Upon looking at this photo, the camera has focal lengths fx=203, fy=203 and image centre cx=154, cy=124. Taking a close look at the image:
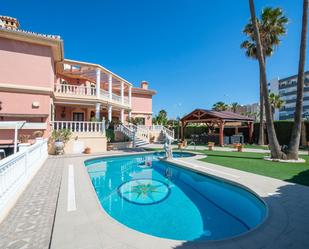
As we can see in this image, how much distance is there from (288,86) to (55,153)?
101m

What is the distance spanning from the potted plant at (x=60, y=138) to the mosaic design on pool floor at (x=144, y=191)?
8.09m

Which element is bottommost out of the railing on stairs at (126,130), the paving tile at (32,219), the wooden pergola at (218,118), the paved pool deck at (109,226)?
the paving tile at (32,219)

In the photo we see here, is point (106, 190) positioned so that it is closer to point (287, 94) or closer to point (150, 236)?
point (150, 236)

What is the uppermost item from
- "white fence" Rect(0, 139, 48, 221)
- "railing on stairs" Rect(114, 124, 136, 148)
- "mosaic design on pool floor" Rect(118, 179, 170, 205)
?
"railing on stairs" Rect(114, 124, 136, 148)

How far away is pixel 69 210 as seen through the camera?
5320 mm

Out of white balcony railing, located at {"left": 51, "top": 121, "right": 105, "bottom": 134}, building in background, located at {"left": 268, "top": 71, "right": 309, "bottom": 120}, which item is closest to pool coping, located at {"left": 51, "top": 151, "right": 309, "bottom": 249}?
white balcony railing, located at {"left": 51, "top": 121, "right": 105, "bottom": 134}

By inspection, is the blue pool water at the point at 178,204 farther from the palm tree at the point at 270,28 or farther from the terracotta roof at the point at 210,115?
the palm tree at the point at 270,28

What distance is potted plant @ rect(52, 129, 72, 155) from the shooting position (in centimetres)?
1551

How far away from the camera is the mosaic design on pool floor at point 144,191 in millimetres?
7709

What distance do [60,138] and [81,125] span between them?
3.15 meters

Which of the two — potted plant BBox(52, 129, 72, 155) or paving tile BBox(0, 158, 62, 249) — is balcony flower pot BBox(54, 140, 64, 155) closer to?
potted plant BBox(52, 129, 72, 155)

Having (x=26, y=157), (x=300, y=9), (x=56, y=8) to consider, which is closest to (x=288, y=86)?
(x=300, y=9)

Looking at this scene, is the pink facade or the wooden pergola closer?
the pink facade

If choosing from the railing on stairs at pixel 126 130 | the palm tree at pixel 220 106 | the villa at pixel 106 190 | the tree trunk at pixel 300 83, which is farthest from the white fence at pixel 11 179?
the palm tree at pixel 220 106
